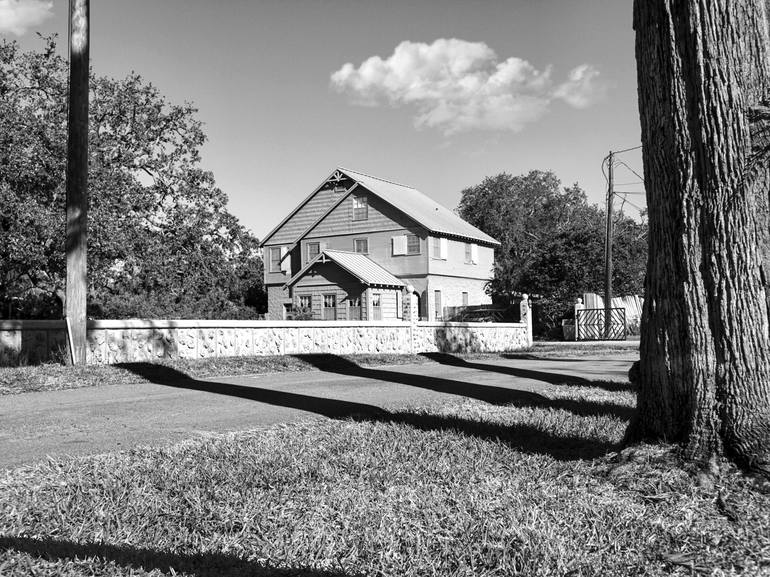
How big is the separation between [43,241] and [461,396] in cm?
1823

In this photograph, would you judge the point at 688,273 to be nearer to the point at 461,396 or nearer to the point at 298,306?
the point at 461,396

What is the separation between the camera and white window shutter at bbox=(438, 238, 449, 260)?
134ft

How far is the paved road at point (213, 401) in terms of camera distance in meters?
6.57

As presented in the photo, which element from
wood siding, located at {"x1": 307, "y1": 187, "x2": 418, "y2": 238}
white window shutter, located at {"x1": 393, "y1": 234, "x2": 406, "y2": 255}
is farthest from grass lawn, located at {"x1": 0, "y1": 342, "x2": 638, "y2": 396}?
wood siding, located at {"x1": 307, "y1": 187, "x2": 418, "y2": 238}

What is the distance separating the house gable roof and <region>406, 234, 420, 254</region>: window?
40.3 inches

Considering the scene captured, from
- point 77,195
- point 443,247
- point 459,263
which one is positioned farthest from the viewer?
point 459,263

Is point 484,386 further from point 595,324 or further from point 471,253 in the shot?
point 471,253

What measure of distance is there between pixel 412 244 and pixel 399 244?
76cm

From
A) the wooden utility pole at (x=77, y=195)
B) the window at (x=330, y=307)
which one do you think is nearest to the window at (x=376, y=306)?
the window at (x=330, y=307)

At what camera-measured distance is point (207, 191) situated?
2969cm

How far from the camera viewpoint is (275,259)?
45.1 metres

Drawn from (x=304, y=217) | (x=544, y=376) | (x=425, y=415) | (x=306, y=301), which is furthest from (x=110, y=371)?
(x=304, y=217)

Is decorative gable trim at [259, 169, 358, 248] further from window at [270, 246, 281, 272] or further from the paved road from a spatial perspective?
the paved road

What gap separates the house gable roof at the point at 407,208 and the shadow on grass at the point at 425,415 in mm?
27655
